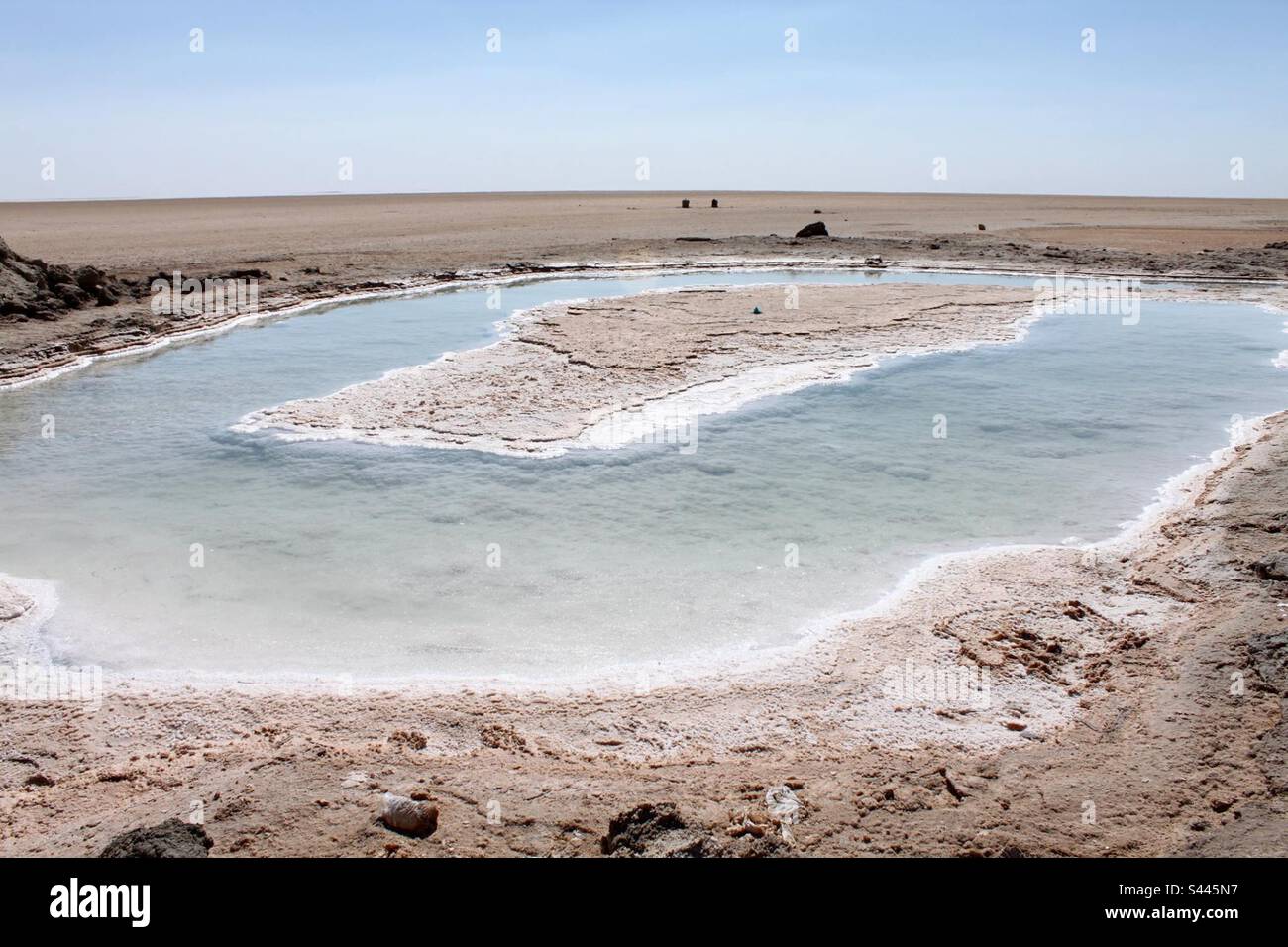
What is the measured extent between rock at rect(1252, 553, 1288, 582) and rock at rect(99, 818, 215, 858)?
5328mm

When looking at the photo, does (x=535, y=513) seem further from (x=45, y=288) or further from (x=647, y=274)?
(x=647, y=274)

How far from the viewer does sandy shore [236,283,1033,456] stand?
8594mm

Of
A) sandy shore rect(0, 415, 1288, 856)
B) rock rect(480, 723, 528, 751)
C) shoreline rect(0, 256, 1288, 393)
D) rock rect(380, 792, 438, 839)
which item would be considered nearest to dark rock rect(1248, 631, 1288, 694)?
sandy shore rect(0, 415, 1288, 856)

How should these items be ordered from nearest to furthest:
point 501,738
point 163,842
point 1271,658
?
point 163,842
point 501,738
point 1271,658

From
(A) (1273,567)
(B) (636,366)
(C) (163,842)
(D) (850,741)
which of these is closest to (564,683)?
(D) (850,741)

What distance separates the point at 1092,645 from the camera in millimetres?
4766

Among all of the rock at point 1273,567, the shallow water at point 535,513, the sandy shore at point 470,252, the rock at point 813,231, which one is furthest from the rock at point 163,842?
the rock at point 813,231

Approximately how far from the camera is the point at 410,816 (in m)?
3.22

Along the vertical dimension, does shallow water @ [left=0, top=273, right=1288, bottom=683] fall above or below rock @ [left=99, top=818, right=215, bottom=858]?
above

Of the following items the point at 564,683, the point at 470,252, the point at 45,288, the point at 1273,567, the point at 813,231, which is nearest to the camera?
the point at 564,683

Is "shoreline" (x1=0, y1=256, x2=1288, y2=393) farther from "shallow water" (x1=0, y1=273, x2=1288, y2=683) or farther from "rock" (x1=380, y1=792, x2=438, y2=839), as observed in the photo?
"rock" (x1=380, y1=792, x2=438, y2=839)

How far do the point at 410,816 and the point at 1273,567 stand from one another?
4787mm

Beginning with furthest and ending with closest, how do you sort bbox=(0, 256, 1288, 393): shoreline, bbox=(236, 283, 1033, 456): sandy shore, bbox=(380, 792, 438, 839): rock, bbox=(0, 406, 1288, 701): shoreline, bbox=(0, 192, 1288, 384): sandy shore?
1. bbox=(0, 256, 1288, 393): shoreline
2. bbox=(0, 192, 1288, 384): sandy shore
3. bbox=(236, 283, 1033, 456): sandy shore
4. bbox=(0, 406, 1288, 701): shoreline
5. bbox=(380, 792, 438, 839): rock

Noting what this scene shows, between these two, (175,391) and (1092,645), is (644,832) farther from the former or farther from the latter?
(175,391)
